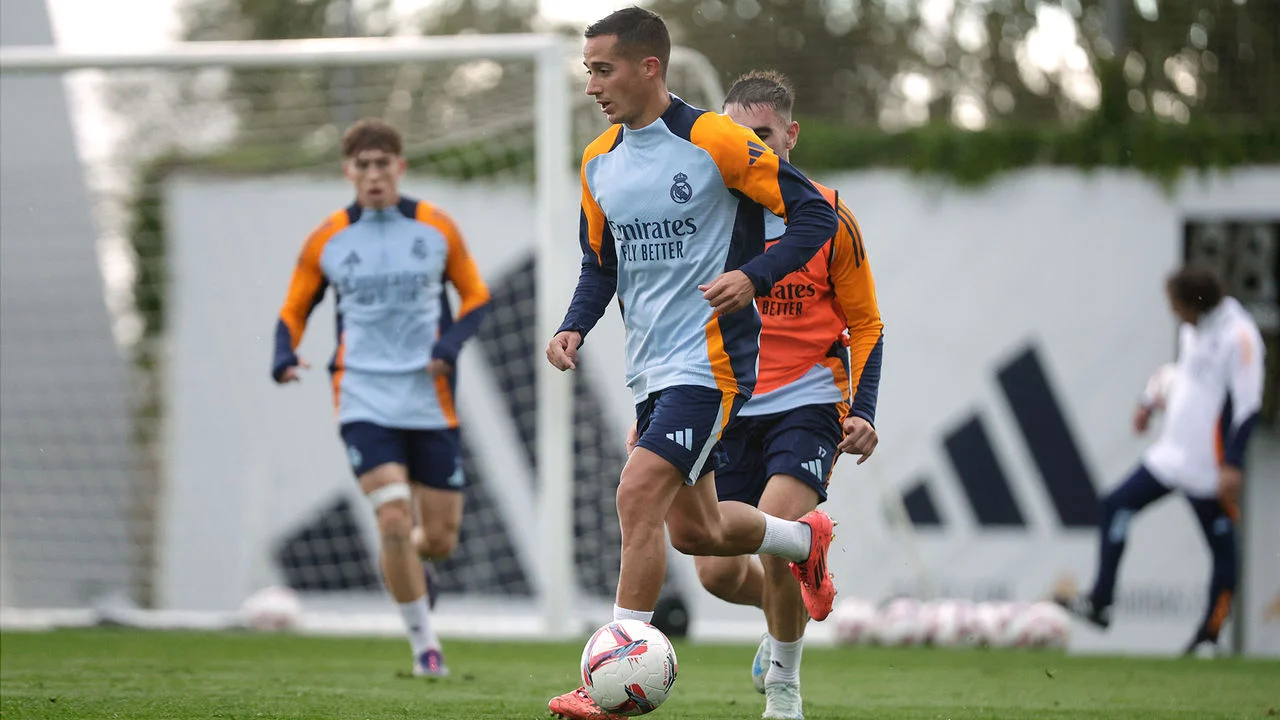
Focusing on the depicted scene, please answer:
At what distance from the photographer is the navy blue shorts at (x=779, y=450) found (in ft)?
17.4

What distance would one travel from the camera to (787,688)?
521cm

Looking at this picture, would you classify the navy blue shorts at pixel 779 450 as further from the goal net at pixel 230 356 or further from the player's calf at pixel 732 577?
the goal net at pixel 230 356

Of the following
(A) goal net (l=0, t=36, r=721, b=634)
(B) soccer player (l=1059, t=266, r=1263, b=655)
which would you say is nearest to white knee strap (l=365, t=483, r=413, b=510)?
(B) soccer player (l=1059, t=266, r=1263, b=655)

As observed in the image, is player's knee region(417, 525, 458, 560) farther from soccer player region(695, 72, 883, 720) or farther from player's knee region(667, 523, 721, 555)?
player's knee region(667, 523, 721, 555)

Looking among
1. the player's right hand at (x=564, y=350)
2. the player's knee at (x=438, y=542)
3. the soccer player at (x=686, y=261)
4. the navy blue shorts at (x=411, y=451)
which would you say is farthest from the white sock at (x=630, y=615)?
the player's knee at (x=438, y=542)

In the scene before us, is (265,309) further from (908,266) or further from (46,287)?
(908,266)

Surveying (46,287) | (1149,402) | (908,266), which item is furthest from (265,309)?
(1149,402)

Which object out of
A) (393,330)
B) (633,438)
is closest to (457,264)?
(393,330)

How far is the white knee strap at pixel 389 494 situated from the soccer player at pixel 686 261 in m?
2.32

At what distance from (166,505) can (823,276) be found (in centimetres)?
972

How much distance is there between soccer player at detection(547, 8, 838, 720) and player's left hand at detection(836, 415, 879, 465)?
276 millimetres

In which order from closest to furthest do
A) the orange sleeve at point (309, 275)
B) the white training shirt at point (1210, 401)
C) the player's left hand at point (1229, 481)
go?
the orange sleeve at point (309, 275), the player's left hand at point (1229, 481), the white training shirt at point (1210, 401)

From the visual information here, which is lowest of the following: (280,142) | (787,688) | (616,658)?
(787,688)

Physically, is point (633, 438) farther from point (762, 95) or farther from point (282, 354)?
point (282, 354)
